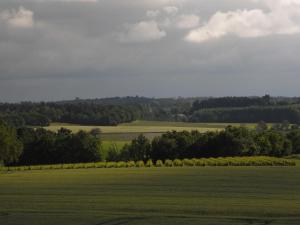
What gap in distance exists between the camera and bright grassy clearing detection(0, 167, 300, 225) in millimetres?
25266

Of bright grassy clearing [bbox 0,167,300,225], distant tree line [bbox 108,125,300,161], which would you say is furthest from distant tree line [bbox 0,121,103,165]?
bright grassy clearing [bbox 0,167,300,225]

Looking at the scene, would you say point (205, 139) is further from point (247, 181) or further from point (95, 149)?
point (247, 181)

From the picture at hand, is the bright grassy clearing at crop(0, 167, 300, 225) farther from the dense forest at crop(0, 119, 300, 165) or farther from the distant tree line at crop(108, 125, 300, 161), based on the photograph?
the dense forest at crop(0, 119, 300, 165)

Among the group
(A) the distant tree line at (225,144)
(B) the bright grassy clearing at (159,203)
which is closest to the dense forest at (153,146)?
(A) the distant tree line at (225,144)

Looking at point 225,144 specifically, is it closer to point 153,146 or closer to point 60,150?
point 153,146

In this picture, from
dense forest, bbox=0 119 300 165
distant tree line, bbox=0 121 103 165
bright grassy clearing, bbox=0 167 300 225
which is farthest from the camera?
distant tree line, bbox=0 121 103 165

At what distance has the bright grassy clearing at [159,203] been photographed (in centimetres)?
2527

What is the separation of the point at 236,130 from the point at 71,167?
3406cm

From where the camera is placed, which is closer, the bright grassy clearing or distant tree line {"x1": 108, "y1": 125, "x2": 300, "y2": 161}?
the bright grassy clearing

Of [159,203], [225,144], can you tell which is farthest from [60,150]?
[159,203]

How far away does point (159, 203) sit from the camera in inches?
1260

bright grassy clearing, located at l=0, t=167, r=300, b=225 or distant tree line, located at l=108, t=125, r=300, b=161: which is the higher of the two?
distant tree line, located at l=108, t=125, r=300, b=161

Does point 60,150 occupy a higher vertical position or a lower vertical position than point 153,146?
lower

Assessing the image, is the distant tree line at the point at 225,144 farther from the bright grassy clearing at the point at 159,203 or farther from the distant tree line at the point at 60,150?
the bright grassy clearing at the point at 159,203
